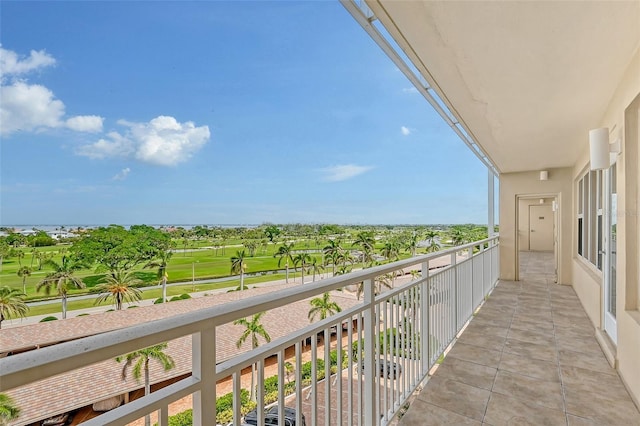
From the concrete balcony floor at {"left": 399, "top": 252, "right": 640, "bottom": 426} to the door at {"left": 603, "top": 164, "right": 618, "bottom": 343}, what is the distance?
0.28m

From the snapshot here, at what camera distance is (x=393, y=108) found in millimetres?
34375

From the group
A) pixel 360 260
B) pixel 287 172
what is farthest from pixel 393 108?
pixel 360 260

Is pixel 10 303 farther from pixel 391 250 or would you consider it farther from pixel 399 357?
pixel 391 250

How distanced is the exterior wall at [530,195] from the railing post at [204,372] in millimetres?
6856

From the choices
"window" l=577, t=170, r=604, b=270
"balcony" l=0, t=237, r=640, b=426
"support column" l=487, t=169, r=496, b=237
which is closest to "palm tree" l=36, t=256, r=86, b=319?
"balcony" l=0, t=237, r=640, b=426

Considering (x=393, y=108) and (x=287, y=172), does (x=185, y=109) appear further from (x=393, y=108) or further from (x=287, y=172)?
(x=393, y=108)

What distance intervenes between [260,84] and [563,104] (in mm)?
28363

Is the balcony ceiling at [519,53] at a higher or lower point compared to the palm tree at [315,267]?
higher

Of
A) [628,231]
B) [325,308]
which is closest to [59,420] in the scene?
[325,308]

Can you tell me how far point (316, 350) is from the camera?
1.24 m

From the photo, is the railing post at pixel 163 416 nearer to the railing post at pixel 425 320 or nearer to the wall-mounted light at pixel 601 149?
the railing post at pixel 425 320

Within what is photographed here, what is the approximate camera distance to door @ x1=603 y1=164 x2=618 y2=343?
285 centimetres

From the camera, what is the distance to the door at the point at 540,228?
43.7 feet

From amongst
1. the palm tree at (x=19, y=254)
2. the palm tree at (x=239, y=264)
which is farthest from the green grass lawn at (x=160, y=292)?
the palm tree at (x=19, y=254)
